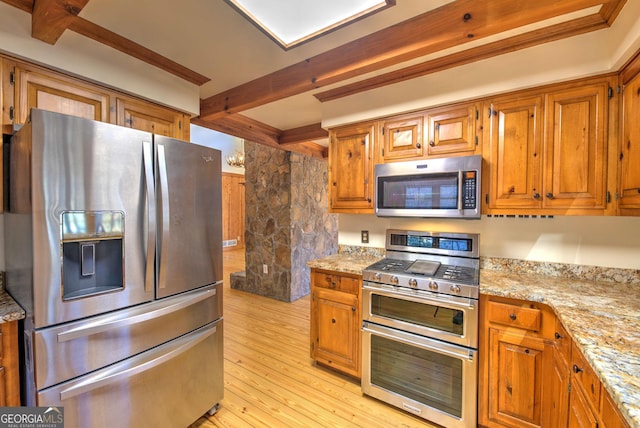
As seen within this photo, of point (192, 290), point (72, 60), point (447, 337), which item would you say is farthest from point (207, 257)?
point (447, 337)

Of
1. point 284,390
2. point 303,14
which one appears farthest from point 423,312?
point 303,14

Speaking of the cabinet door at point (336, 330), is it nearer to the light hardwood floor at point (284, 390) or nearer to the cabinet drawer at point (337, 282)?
the cabinet drawer at point (337, 282)

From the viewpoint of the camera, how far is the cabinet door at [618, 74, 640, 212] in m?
1.44

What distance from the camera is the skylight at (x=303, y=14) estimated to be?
1.42 metres

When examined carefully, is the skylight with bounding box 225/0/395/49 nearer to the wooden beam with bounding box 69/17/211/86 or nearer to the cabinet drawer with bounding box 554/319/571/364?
the wooden beam with bounding box 69/17/211/86

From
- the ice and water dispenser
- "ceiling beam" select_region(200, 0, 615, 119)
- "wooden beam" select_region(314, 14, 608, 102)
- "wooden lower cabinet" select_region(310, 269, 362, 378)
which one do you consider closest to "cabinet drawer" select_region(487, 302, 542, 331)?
"wooden lower cabinet" select_region(310, 269, 362, 378)

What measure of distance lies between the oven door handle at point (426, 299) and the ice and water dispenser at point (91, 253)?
5.33ft

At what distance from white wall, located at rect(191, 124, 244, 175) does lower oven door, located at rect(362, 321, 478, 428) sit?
6.76 meters

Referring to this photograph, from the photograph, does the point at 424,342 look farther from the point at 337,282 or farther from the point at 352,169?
the point at 352,169

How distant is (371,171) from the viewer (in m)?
2.44

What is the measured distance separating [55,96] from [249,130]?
6.33 ft

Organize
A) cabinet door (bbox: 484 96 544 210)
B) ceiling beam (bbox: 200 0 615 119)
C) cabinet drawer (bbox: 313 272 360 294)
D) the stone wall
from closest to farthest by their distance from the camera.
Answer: ceiling beam (bbox: 200 0 615 119)
cabinet door (bbox: 484 96 544 210)
cabinet drawer (bbox: 313 272 360 294)
the stone wall

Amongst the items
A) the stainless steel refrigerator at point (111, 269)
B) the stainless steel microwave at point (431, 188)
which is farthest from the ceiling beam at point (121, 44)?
the stainless steel microwave at point (431, 188)

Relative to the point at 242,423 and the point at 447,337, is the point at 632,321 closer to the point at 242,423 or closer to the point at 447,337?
the point at 447,337
